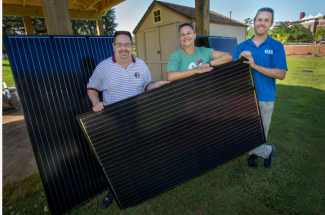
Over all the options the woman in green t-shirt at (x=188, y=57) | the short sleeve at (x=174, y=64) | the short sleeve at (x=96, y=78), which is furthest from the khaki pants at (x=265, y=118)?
the short sleeve at (x=96, y=78)

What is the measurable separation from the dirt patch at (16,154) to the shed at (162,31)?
702 centimetres

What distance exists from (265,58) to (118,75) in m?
2.10

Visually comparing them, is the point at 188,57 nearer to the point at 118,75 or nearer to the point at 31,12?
the point at 118,75

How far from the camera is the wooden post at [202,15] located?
4.63 meters

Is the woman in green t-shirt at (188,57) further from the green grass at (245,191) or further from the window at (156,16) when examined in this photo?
the window at (156,16)

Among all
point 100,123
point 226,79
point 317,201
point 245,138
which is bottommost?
point 317,201

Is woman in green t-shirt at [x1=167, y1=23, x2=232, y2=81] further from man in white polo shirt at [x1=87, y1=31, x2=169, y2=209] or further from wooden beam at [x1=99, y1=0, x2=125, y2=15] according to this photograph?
wooden beam at [x1=99, y1=0, x2=125, y2=15]

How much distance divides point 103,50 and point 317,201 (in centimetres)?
369

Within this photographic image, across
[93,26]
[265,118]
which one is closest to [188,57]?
[265,118]

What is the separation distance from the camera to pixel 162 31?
32.7 ft

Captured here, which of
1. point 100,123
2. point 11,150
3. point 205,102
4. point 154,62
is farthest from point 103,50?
point 154,62

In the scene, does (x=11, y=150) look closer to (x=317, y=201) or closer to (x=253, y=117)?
(x=253, y=117)

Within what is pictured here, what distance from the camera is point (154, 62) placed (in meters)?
11.0

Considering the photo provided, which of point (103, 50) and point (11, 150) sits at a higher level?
point (103, 50)
